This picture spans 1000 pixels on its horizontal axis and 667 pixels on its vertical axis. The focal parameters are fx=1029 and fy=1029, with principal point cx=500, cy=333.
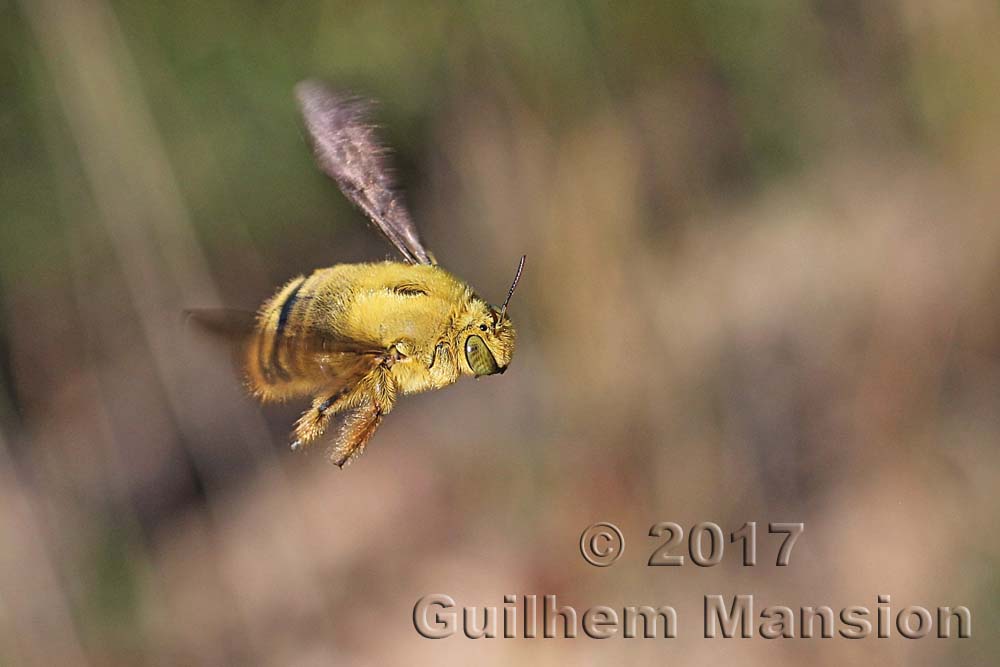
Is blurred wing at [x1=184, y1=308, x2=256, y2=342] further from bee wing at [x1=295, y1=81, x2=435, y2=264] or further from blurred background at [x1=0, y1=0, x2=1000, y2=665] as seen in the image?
blurred background at [x1=0, y1=0, x2=1000, y2=665]

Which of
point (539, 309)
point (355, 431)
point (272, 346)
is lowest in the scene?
point (539, 309)

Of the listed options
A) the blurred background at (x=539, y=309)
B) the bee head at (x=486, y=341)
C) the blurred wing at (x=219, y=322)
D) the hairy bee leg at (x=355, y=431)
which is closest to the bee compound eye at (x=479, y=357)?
the bee head at (x=486, y=341)

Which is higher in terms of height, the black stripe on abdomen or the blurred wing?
the blurred wing

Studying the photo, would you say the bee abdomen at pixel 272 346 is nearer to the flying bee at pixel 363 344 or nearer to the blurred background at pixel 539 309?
the flying bee at pixel 363 344

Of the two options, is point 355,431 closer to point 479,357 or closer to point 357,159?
point 479,357

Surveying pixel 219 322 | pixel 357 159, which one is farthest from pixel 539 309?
pixel 219 322

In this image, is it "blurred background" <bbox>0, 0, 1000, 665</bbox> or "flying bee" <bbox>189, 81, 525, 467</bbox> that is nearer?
"flying bee" <bbox>189, 81, 525, 467</bbox>

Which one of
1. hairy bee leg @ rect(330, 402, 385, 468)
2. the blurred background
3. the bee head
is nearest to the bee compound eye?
the bee head
